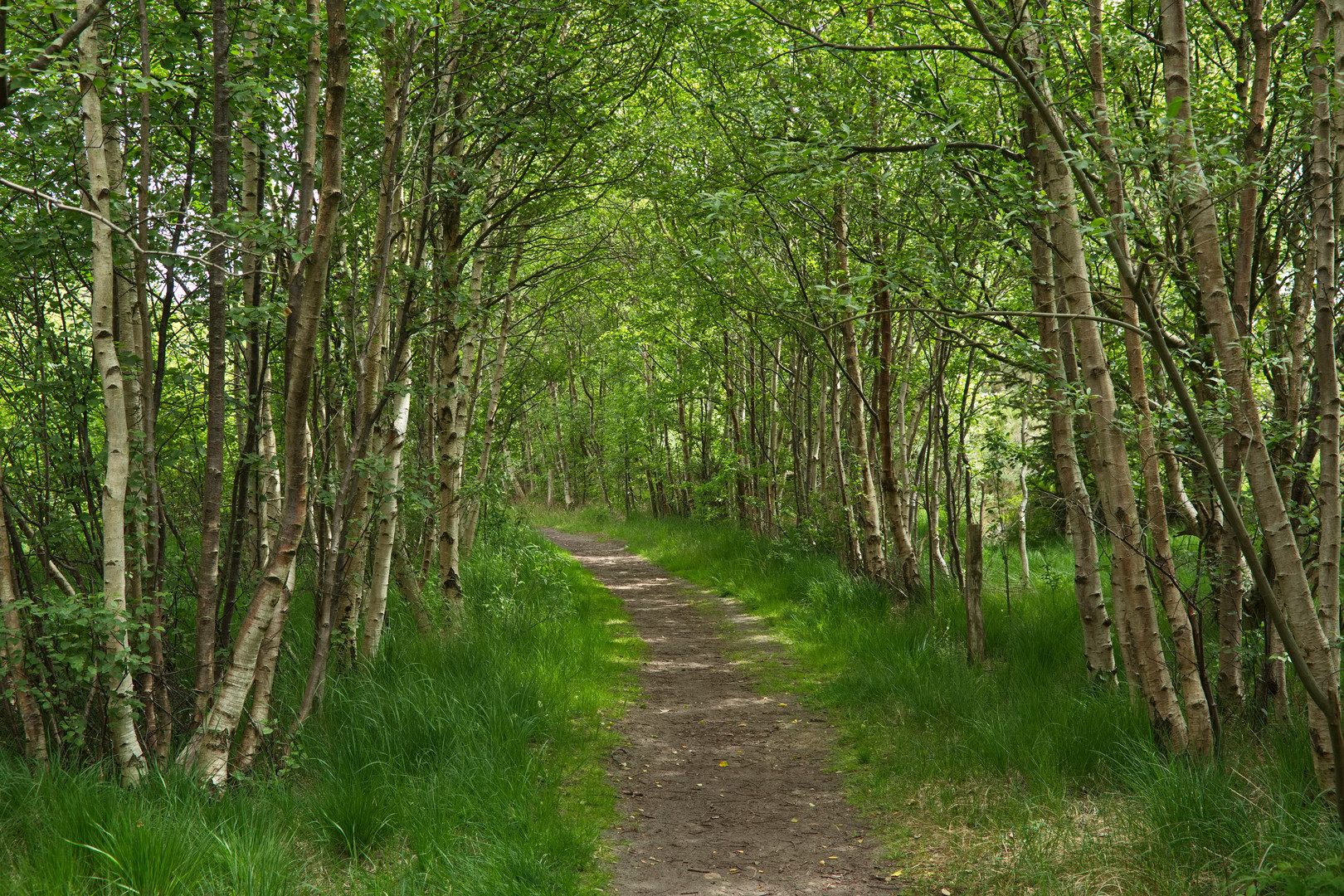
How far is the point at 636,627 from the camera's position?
9.34 metres

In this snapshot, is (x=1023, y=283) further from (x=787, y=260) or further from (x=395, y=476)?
(x=395, y=476)

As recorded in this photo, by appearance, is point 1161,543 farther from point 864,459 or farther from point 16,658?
point 16,658

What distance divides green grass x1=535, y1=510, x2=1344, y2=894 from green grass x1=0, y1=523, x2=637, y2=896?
5.49 ft

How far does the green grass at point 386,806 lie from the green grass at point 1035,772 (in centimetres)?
167

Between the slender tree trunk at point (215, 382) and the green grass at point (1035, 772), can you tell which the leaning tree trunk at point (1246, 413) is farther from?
the slender tree trunk at point (215, 382)

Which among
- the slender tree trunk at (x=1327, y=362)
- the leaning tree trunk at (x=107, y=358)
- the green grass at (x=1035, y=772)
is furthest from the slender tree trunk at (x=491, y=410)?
the slender tree trunk at (x=1327, y=362)

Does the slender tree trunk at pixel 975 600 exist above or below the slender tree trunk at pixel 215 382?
below

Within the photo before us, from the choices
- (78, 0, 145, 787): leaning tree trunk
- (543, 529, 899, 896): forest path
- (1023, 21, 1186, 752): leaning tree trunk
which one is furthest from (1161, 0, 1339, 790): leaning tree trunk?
(78, 0, 145, 787): leaning tree trunk

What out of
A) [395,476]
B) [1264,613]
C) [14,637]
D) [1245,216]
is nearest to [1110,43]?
[1245,216]

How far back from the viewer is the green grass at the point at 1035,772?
3.39 m

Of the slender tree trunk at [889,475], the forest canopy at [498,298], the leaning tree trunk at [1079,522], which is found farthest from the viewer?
the slender tree trunk at [889,475]

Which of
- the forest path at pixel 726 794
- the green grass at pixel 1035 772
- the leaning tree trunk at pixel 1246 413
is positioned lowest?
the forest path at pixel 726 794

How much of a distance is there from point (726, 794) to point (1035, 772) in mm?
1683

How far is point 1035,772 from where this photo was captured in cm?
450
